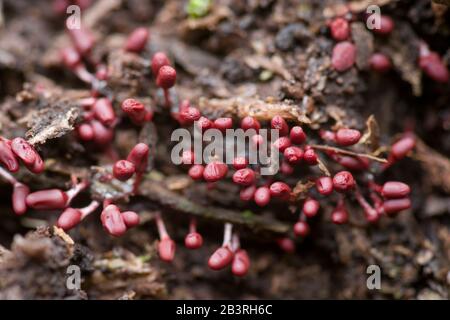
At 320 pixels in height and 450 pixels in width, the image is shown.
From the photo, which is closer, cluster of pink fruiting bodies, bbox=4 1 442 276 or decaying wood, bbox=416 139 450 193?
cluster of pink fruiting bodies, bbox=4 1 442 276

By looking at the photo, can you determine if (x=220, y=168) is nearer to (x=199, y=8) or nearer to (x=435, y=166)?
(x=199, y=8)

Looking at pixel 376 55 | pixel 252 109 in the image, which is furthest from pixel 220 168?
pixel 376 55

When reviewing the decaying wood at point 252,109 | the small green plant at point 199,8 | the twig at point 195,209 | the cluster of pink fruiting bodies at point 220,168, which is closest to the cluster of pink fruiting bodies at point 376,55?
the cluster of pink fruiting bodies at point 220,168

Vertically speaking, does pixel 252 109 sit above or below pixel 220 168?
above

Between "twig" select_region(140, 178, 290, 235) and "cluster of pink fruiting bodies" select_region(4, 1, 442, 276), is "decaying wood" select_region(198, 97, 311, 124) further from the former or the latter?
"twig" select_region(140, 178, 290, 235)

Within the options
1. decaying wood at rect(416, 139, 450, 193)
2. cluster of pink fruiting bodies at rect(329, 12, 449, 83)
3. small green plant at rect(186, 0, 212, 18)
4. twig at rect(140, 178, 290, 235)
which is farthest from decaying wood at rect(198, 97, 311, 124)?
decaying wood at rect(416, 139, 450, 193)
